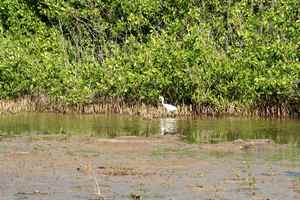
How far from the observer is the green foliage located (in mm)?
26578

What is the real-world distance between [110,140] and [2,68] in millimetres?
12919

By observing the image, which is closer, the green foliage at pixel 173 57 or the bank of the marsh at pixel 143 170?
the bank of the marsh at pixel 143 170

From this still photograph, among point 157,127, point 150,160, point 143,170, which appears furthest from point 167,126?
point 143,170

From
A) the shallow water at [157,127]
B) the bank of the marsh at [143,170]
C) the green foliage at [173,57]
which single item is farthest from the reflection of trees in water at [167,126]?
the green foliage at [173,57]

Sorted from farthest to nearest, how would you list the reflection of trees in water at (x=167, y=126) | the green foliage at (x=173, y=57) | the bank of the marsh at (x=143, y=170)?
the green foliage at (x=173, y=57), the reflection of trees in water at (x=167, y=126), the bank of the marsh at (x=143, y=170)

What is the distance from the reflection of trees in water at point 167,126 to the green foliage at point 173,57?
2.19 m

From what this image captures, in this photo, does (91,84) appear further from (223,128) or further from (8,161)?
(8,161)

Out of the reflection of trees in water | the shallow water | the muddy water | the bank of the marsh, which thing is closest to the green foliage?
the shallow water

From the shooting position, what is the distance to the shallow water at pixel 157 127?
20.3m

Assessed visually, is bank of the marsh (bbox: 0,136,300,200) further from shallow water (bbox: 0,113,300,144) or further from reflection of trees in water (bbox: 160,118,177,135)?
reflection of trees in water (bbox: 160,118,177,135)

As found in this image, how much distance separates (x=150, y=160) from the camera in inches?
610

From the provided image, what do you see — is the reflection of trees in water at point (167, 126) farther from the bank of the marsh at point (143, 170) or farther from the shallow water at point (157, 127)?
the bank of the marsh at point (143, 170)

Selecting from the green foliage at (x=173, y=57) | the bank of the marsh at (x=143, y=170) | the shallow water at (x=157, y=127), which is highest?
the green foliage at (x=173, y=57)

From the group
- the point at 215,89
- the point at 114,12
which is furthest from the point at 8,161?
the point at 114,12
